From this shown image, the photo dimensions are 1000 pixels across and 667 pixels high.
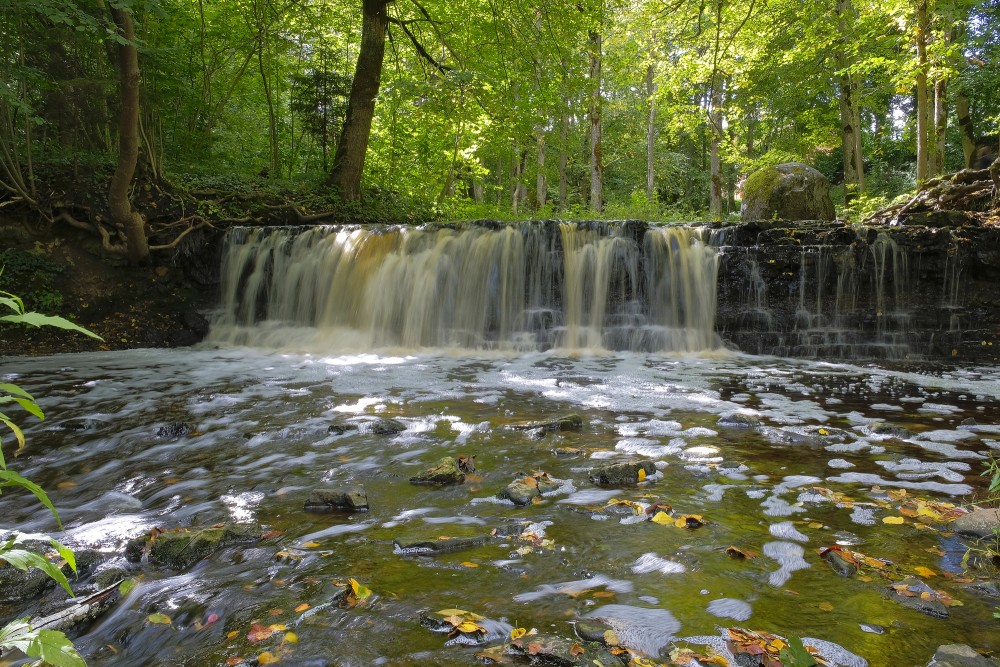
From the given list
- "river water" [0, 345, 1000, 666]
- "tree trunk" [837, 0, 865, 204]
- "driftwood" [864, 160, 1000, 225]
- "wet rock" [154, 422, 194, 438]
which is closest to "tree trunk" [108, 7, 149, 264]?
"river water" [0, 345, 1000, 666]

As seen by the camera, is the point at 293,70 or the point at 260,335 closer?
the point at 260,335

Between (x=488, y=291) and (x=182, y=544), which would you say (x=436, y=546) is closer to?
(x=182, y=544)

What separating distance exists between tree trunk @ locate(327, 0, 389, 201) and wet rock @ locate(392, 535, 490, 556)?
12422mm

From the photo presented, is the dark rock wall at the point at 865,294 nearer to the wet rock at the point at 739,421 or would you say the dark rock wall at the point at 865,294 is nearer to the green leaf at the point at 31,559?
the wet rock at the point at 739,421

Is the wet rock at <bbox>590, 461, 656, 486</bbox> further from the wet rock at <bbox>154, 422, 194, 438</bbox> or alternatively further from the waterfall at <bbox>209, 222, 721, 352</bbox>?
the waterfall at <bbox>209, 222, 721, 352</bbox>

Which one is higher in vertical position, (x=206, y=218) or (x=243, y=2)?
(x=243, y=2)

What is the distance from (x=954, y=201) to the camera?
10.9 meters

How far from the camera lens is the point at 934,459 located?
368cm

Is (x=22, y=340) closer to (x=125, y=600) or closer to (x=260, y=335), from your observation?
(x=260, y=335)

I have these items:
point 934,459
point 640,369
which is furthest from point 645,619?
point 640,369

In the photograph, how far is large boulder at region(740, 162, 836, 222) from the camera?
14156 mm

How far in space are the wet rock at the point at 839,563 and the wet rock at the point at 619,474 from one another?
1.08 meters

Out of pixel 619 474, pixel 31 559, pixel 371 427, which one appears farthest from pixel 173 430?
pixel 31 559

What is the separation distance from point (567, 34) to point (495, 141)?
552cm
